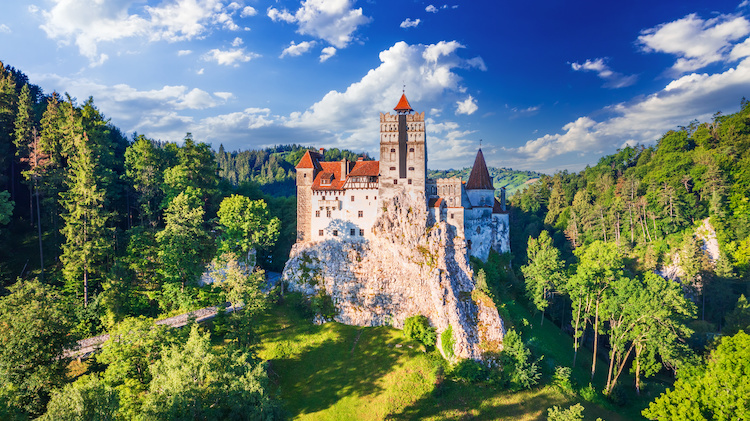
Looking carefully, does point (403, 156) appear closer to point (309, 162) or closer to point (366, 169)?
point (366, 169)

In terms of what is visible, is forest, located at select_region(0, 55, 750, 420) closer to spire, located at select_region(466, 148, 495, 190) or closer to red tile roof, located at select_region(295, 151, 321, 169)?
red tile roof, located at select_region(295, 151, 321, 169)

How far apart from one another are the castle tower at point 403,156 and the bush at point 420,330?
54.4ft

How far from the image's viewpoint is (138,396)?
2489 cm

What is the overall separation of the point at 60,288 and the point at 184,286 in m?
12.0

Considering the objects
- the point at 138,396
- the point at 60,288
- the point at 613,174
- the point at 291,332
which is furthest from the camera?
the point at 613,174

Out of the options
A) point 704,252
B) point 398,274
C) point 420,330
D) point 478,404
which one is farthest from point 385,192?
point 704,252

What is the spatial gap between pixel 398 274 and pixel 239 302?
2127cm

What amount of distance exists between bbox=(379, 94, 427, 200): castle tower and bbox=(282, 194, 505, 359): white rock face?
191 cm

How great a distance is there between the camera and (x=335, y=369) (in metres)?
39.3

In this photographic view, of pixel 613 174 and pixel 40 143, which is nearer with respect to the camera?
pixel 40 143

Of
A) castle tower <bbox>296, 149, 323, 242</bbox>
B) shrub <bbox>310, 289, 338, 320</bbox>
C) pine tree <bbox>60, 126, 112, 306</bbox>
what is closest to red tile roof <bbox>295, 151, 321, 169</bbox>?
castle tower <bbox>296, 149, 323, 242</bbox>

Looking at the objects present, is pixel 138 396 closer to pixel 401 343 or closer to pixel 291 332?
pixel 291 332

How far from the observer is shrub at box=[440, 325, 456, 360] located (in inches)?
1690

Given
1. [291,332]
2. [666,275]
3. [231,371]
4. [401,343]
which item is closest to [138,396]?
[231,371]
